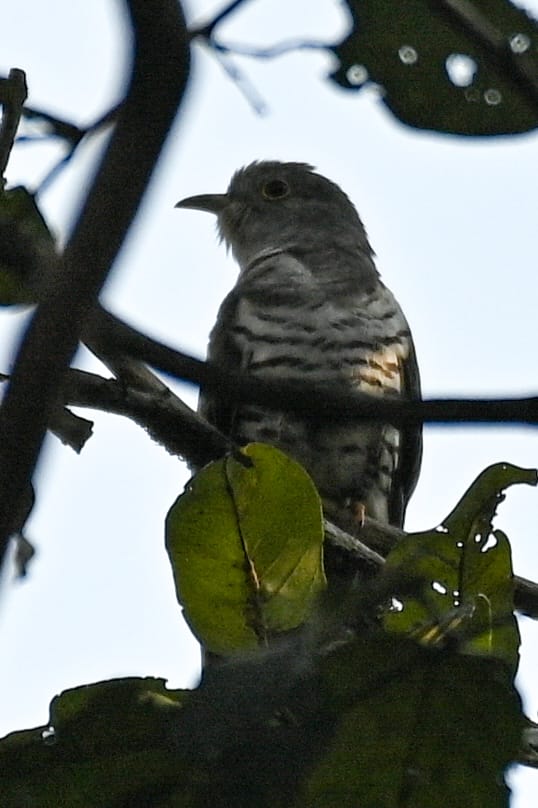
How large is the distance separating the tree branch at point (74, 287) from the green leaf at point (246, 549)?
101cm

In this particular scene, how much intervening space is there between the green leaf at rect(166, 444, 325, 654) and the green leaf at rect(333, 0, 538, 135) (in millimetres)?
568

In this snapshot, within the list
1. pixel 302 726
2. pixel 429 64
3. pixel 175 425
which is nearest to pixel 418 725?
pixel 302 726

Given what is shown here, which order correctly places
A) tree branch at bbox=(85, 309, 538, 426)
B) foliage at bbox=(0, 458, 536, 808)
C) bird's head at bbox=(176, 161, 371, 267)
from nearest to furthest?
tree branch at bbox=(85, 309, 538, 426) → foliage at bbox=(0, 458, 536, 808) → bird's head at bbox=(176, 161, 371, 267)

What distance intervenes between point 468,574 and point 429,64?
809 mm

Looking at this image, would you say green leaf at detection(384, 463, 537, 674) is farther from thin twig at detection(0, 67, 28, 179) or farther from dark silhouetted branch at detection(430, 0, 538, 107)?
thin twig at detection(0, 67, 28, 179)

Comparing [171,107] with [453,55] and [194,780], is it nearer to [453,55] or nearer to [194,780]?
[194,780]

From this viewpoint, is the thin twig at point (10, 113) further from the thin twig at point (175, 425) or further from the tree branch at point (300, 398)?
the tree branch at point (300, 398)

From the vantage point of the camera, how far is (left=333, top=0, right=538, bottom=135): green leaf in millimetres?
2174

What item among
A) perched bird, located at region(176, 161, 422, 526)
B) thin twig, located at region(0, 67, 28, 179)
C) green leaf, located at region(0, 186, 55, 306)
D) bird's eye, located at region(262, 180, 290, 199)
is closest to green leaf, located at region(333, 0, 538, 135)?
thin twig, located at region(0, 67, 28, 179)

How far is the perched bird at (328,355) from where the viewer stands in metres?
5.03

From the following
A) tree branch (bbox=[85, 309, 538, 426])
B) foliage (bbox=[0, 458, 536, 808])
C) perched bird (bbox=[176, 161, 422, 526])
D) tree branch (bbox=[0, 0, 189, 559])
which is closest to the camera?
tree branch (bbox=[0, 0, 189, 559])

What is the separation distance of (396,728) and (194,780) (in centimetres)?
27

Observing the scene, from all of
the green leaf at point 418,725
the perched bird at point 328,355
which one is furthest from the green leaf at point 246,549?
the perched bird at point 328,355

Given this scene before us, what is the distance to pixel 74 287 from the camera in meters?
0.98
